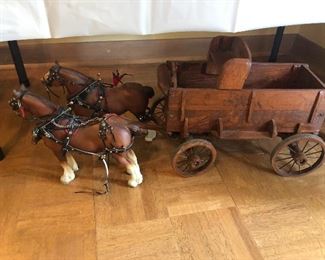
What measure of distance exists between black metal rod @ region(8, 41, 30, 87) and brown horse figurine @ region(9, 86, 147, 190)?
0.72 m

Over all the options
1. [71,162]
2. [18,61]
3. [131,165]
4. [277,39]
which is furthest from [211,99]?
[18,61]

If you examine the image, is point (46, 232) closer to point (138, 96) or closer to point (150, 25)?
point (138, 96)

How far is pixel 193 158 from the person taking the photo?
1.16 metres

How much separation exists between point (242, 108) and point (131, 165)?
16.6 inches

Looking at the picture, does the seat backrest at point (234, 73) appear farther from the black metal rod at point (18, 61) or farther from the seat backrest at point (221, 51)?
the black metal rod at point (18, 61)

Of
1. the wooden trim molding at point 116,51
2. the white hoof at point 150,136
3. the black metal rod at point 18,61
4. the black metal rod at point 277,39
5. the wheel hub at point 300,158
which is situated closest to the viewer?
the wheel hub at point 300,158

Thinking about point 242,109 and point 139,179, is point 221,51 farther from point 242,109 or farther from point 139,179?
point 139,179

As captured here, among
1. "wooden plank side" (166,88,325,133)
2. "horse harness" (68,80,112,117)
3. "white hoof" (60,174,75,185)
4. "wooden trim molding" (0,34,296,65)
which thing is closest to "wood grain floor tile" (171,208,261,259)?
"wooden plank side" (166,88,325,133)

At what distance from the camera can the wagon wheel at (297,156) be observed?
3.71ft

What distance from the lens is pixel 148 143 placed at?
1393 millimetres

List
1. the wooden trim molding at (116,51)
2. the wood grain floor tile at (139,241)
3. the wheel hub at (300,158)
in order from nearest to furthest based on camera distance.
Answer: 1. the wood grain floor tile at (139,241)
2. the wheel hub at (300,158)
3. the wooden trim molding at (116,51)

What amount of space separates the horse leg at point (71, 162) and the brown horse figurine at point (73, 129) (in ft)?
0.25

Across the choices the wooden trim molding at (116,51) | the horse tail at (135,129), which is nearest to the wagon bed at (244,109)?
the horse tail at (135,129)

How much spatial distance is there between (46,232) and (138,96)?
570 millimetres
